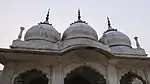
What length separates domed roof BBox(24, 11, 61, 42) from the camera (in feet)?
40.0

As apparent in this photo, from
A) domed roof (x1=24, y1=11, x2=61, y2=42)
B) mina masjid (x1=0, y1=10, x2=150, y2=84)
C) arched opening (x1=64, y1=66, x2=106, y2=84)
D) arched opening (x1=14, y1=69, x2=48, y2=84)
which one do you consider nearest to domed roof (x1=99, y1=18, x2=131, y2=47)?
mina masjid (x1=0, y1=10, x2=150, y2=84)

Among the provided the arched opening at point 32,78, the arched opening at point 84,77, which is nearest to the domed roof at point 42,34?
the arched opening at point 32,78

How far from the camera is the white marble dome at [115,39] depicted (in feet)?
42.3

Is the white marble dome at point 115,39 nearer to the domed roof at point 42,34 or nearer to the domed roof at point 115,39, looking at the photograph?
the domed roof at point 115,39

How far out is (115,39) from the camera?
43.0 ft

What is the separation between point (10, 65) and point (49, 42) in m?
2.84

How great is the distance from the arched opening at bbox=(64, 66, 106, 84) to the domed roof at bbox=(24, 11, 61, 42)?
2.75 m

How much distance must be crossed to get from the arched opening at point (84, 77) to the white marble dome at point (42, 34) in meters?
2.75

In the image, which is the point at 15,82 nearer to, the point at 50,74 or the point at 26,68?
the point at 26,68

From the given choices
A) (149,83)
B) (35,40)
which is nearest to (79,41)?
(35,40)

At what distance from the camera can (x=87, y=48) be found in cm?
976

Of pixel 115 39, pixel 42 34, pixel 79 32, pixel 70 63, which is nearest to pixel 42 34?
pixel 42 34

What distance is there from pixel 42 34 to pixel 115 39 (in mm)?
4924

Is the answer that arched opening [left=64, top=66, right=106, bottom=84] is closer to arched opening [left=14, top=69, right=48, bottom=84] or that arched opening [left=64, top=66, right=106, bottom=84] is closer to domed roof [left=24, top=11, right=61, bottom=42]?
arched opening [left=14, top=69, right=48, bottom=84]
